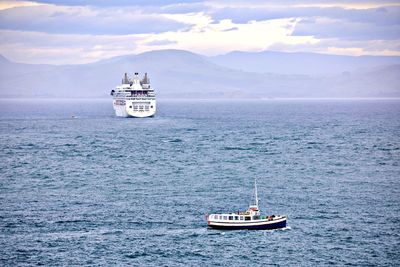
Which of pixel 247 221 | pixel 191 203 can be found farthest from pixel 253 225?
pixel 191 203

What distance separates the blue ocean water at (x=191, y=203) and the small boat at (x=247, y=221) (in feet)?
3.10

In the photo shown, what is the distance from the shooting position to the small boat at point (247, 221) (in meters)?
78.9

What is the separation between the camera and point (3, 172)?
12475cm

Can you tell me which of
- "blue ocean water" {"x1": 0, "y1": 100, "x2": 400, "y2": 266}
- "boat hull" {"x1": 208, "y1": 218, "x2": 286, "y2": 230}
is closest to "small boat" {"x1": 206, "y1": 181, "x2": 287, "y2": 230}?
"boat hull" {"x1": 208, "y1": 218, "x2": 286, "y2": 230}

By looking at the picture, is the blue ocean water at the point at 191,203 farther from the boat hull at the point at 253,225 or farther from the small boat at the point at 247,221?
the small boat at the point at 247,221

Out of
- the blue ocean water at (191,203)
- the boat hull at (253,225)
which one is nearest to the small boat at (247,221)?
the boat hull at (253,225)

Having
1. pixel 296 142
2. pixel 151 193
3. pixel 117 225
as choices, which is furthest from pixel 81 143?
pixel 117 225

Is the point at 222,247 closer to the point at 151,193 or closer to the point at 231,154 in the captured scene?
the point at 151,193

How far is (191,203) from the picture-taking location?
93625mm

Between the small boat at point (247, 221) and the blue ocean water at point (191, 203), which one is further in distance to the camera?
the small boat at point (247, 221)

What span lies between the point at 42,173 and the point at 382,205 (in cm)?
6022

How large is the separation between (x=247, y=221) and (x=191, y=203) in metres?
15.6

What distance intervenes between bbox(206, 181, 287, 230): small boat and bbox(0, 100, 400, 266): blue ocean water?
95cm

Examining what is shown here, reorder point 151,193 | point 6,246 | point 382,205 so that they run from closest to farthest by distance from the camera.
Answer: point 6,246, point 382,205, point 151,193
